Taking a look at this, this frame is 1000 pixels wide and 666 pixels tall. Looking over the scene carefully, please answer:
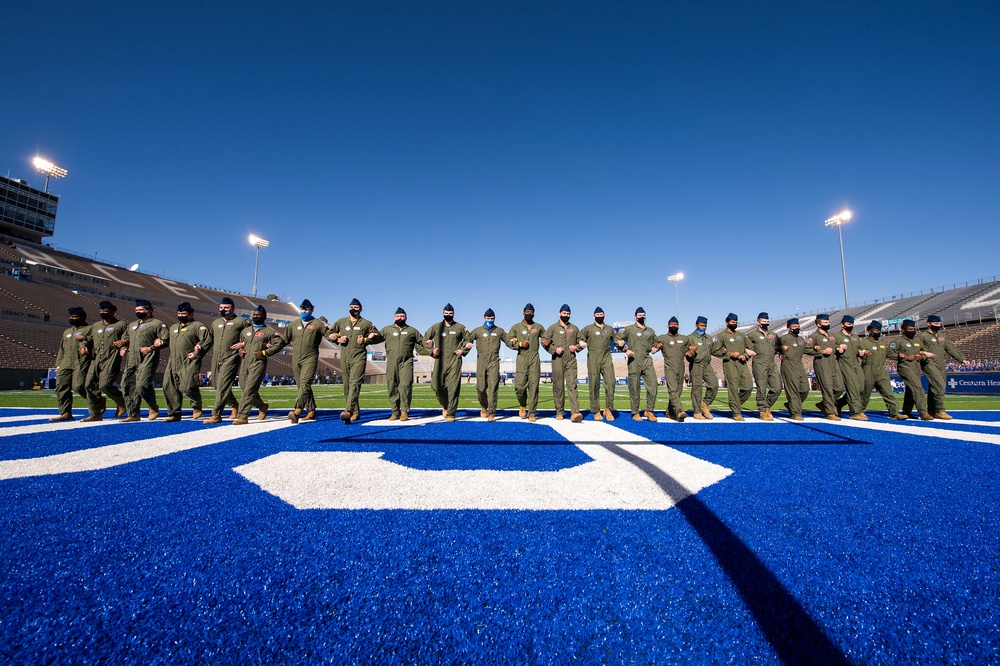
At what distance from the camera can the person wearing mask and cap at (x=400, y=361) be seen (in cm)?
625

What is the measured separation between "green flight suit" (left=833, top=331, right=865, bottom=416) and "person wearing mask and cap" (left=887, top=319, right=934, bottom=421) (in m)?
0.52

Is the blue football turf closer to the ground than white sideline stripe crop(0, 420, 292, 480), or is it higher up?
closer to the ground

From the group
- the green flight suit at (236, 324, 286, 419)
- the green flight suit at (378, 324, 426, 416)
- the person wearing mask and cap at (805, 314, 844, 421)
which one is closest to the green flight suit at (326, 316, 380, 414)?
the green flight suit at (378, 324, 426, 416)

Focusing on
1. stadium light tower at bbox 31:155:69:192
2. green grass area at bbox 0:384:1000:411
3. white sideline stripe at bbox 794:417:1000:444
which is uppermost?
stadium light tower at bbox 31:155:69:192

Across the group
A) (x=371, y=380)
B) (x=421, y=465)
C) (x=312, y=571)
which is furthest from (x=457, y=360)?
(x=371, y=380)

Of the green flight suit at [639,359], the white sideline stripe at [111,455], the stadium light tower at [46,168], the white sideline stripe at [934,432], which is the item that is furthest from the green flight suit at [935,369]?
the stadium light tower at [46,168]

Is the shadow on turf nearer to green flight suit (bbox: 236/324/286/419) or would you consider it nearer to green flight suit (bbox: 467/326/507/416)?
green flight suit (bbox: 467/326/507/416)

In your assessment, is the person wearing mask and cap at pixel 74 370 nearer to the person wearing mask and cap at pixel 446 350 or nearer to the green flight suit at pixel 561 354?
the person wearing mask and cap at pixel 446 350

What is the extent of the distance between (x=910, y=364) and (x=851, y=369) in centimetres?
92

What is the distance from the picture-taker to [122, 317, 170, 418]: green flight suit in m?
5.85

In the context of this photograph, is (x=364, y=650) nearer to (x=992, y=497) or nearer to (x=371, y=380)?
(x=992, y=497)

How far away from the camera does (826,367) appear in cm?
671

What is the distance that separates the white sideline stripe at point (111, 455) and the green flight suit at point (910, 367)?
9.60 metres

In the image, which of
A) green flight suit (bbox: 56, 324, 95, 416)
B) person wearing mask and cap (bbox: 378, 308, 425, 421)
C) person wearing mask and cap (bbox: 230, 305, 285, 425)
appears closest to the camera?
person wearing mask and cap (bbox: 230, 305, 285, 425)
